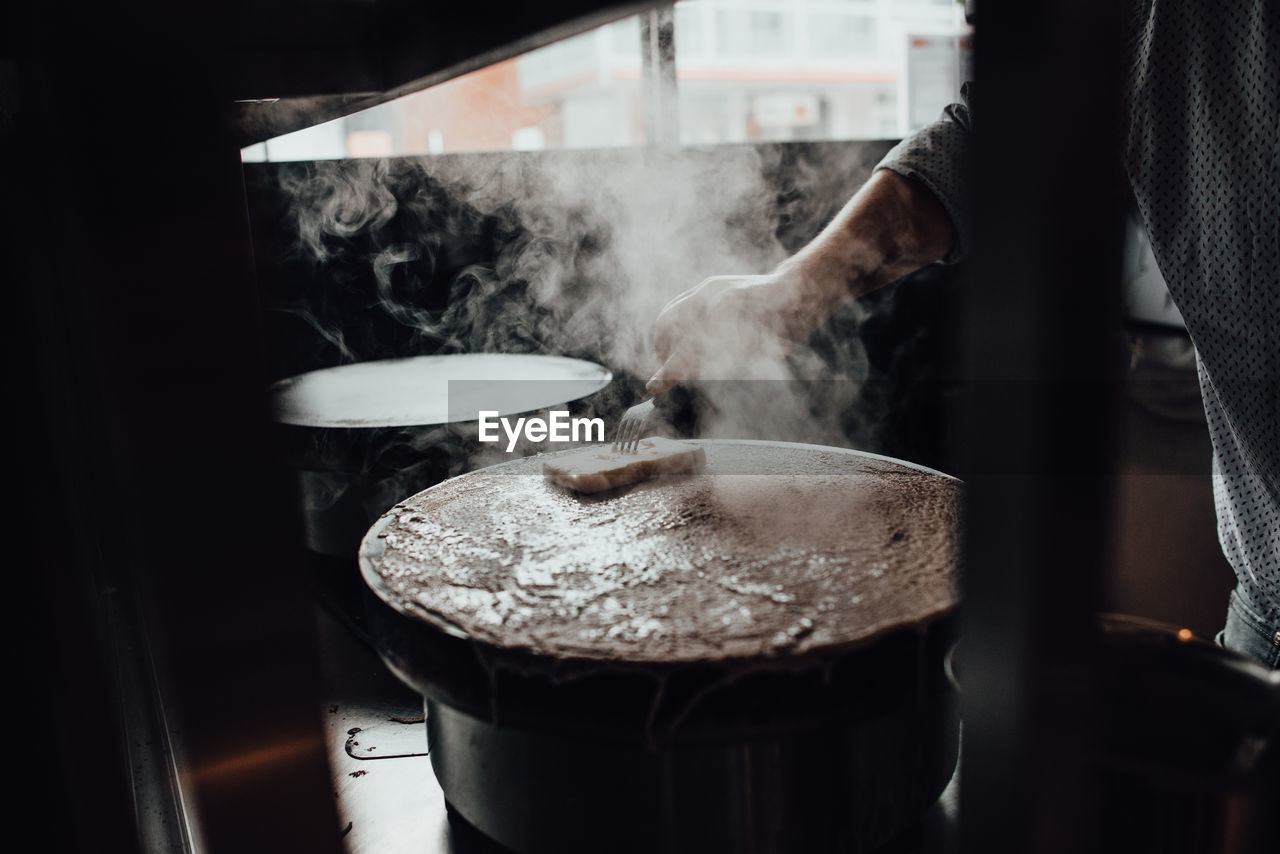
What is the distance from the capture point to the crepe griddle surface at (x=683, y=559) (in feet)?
3.11

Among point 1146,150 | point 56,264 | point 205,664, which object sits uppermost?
point 1146,150

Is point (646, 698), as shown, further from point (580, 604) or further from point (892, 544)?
point (892, 544)

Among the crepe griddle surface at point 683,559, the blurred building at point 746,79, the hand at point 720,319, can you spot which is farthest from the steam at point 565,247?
the blurred building at point 746,79

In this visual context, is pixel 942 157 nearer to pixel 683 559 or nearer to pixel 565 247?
pixel 683 559

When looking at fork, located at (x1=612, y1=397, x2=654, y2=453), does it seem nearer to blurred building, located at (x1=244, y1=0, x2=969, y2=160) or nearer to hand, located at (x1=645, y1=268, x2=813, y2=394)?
hand, located at (x1=645, y1=268, x2=813, y2=394)

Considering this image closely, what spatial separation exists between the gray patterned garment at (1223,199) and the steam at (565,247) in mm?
2017

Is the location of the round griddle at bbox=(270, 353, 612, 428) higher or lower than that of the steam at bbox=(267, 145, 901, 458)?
lower

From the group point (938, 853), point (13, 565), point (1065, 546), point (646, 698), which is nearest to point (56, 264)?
point (13, 565)

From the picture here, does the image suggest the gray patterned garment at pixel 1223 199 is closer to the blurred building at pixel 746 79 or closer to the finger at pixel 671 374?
the finger at pixel 671 374

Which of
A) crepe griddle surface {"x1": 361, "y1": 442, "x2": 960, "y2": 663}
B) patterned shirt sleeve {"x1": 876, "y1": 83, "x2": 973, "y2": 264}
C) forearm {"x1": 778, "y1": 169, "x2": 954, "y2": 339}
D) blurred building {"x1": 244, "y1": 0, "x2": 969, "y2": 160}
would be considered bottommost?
crepe griddle surface {"x1": 361, "y1": 442, "x2": 960, "y2": 663}

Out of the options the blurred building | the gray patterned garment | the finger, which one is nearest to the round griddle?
the finger

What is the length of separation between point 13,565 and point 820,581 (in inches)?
38.0

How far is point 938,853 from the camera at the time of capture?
112cm

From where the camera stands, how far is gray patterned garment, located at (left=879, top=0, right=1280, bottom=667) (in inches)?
50.7
